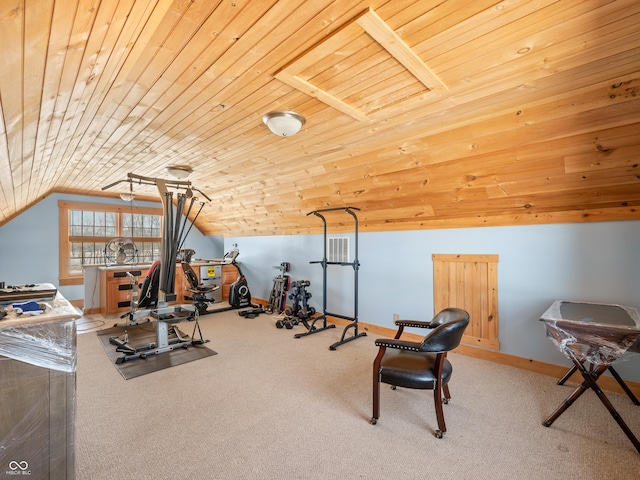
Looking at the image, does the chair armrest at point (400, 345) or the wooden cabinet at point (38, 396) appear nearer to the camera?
the wooden cabinet at point (38, 396)

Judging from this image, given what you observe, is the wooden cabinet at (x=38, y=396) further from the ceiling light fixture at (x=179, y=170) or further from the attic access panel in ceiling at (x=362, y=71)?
the ceiling light fixture at (x=179, y=170)

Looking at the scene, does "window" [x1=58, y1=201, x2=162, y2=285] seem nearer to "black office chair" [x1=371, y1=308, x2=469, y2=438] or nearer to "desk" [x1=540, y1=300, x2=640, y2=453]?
"black office chair" [x1=371, y1=308, x2=469, y2=438]

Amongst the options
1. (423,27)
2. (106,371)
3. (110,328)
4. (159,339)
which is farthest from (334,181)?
(110,328)

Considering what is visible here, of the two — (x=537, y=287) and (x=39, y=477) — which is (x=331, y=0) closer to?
(x=39, y=477)

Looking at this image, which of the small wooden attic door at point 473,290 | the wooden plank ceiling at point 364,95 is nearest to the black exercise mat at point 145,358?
the wooden plank ceiling at point 364,95

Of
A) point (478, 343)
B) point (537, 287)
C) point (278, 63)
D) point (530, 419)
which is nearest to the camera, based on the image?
point (278, 63)

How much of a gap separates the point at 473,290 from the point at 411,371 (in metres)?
1.83

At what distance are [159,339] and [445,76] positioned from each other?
3995 mm

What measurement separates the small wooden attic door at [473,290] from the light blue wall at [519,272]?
0.23 ft

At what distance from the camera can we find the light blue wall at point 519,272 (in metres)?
2.77

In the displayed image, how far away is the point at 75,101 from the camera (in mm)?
1848

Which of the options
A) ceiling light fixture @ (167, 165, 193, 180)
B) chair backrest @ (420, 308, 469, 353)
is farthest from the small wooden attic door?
ceiling light fixture @ (167, 165, 193, 180)

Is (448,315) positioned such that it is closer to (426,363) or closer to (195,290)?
(426,363)

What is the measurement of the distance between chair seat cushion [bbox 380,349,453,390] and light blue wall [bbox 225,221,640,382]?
1.34 metres
